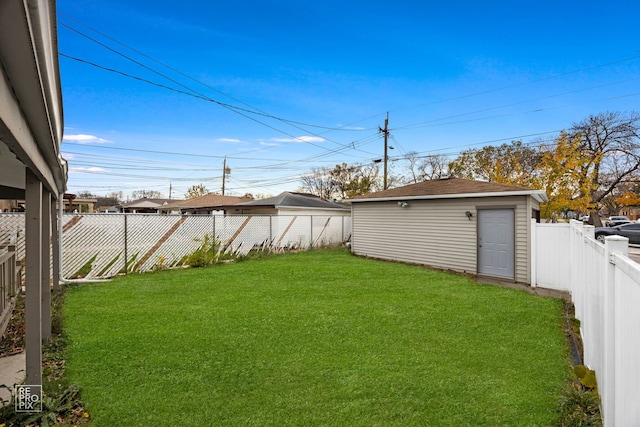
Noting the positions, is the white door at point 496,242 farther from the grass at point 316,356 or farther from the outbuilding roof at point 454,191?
the grass at point 316,356

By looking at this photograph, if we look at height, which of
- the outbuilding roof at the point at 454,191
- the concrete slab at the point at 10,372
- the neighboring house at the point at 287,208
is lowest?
the concrete slab at the point at 10,372

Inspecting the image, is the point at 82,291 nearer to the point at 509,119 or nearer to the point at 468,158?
the point at 509,119

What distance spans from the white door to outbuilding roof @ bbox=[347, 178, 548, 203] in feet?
1.63

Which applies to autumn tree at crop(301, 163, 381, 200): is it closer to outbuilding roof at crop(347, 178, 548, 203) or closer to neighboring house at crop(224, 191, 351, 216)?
neighboring house at crop(224, 191, 351, 216)

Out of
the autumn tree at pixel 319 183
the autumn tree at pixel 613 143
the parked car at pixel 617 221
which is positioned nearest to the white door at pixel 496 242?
the autumn tree at pixel 613 143

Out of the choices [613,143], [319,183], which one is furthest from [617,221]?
[319,183]

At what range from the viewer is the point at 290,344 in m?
4.23

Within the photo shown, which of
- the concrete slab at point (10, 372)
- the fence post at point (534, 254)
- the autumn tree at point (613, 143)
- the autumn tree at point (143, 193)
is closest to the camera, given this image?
the concrete slab at point (10, 372)

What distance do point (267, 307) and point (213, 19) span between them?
9.11m

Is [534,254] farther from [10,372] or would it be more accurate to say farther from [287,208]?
[287,208]

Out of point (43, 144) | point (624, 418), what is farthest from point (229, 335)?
point (624, 418)

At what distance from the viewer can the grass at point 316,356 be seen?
2848 mm

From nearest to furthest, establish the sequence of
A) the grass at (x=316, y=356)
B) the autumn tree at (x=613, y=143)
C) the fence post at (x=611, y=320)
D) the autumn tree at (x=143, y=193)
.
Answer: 1. the fence post at (x=611, y=320)
2. the grass at (x=316, y=356)
3. the autumn tree at (x=613, y=143)
4. the autumn tree at (x=143, y=193)

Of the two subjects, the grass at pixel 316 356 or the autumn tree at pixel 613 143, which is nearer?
the grass at pixel 316 356
